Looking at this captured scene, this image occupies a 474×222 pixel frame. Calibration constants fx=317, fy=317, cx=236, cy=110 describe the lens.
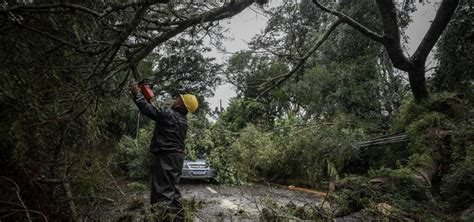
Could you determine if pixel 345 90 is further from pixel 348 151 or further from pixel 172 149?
pixel 172 149

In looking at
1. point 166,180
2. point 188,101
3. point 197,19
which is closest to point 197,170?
point 188,101

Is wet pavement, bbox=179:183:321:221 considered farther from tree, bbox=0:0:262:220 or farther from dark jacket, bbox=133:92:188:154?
tree, bbox=0:0:262:220

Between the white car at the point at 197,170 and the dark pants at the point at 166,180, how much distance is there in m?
5.62

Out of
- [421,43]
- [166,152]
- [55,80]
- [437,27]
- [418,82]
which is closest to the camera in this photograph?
[55,80]

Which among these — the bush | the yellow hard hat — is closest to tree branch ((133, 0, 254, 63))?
the yellow hard hat

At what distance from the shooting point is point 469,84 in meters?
7.20

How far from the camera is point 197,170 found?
10508 millimetres

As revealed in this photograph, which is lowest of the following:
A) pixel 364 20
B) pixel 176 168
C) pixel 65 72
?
pixel 176 168

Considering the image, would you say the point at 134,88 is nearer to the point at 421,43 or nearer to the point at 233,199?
the point at 233,199

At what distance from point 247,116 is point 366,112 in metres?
8.18

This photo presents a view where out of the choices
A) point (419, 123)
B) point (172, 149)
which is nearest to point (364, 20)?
point (419, 123)

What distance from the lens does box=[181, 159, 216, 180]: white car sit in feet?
34.2

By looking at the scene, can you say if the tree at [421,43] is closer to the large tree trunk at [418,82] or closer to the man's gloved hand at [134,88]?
the large tree trunk at [418,82]

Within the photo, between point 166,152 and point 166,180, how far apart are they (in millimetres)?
415
